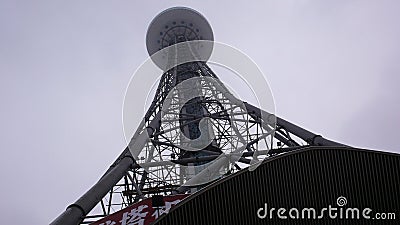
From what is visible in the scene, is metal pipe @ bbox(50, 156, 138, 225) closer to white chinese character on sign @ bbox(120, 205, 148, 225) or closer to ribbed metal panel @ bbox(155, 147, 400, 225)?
white chinese character on sign @ bbox(120, 205, 148, 225)

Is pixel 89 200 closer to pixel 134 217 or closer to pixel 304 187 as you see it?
pixel 134 217

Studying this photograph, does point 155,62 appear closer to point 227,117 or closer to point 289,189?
point 227,117

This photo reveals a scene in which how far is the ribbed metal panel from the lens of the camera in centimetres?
915

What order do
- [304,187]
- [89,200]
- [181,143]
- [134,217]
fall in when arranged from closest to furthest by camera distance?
[304,187] < [134,217] < [89,200] < [181,143]

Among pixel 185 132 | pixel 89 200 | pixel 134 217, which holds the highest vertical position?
pixel 185 132

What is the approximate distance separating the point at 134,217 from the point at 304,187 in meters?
4.09

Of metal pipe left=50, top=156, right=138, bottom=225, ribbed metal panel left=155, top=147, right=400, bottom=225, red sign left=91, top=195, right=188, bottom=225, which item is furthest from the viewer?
red sign left=91, top=195, right=188, bottom=225

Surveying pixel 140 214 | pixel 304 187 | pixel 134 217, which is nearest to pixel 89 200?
pixel 134 217

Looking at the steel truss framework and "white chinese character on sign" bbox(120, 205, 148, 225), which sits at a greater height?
the steel truss framework

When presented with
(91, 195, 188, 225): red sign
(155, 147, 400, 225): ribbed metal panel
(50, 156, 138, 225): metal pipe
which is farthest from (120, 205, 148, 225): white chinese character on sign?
(155, 147, 400, 225): ribbed metal panel

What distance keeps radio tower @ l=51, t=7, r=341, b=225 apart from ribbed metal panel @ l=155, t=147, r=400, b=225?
598 millimetres

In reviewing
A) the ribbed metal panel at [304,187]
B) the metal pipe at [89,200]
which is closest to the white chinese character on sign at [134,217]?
the metal pipe at [89,200]

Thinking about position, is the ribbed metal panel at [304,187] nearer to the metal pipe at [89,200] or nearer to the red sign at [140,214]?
the red sign at [140,214]

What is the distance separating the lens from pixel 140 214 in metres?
10.9
